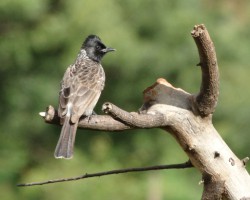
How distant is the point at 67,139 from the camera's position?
491 cm

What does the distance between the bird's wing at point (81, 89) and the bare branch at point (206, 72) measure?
889mm

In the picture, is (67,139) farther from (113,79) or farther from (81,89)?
(113,79)

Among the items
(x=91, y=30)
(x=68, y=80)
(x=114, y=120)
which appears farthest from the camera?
(x=91, y=30)

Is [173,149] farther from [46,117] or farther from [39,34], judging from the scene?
[46,117]

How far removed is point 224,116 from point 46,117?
7204mm

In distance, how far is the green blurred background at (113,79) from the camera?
10227 millimetres

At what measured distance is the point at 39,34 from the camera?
10.4 metres

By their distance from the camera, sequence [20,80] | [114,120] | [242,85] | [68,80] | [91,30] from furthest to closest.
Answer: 1. [242,85]
2. [20,80]
3. [91,30]
4. [68,80]
5. [114,120]

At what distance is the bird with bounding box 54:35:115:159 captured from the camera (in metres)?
4.89

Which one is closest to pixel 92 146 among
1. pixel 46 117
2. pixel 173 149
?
pixel 173 149

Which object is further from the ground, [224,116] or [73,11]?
[73,11]

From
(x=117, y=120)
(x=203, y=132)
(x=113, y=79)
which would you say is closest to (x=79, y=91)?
(x=203, y=132)

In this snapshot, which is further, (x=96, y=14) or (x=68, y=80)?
(x=96, y=14)

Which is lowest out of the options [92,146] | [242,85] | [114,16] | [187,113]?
[92,146]
